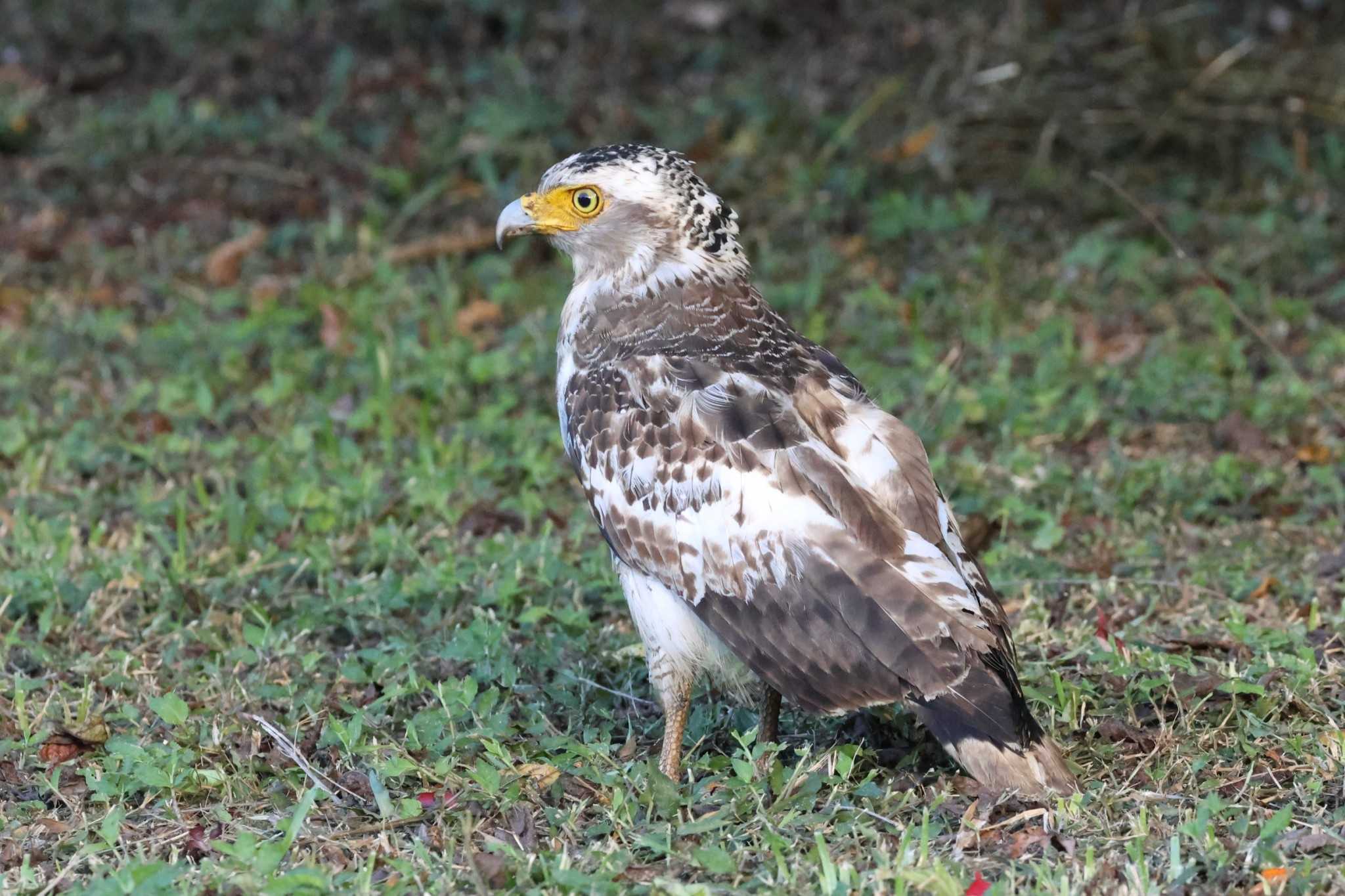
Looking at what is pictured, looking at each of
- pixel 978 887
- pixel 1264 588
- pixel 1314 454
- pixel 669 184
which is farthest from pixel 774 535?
pixel 1314 454

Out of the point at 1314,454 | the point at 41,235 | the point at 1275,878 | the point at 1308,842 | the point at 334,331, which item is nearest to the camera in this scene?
the point at 1275,878

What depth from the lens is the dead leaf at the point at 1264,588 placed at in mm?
5262

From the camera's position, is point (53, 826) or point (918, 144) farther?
point (918, 144)

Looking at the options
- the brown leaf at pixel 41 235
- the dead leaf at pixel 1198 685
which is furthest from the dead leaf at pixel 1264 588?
the brown leaf at pixel 41 235

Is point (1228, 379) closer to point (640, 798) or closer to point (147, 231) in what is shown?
point (640, 798)

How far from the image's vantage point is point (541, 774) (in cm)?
412

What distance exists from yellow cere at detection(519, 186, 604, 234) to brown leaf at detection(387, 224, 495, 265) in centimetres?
337

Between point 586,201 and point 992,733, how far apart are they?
1.82 metres

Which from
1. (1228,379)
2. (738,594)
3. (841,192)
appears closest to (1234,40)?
(841,192)

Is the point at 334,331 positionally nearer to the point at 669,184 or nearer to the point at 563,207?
the point at 563,207

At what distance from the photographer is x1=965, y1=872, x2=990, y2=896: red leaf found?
350 centimetres

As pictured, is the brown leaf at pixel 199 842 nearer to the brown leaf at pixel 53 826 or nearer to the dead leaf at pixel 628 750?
the brown leaf at pixel 53 826

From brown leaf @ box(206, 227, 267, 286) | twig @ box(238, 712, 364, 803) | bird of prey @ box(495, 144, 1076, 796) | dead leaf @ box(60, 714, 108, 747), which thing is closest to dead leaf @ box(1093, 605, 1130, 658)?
bird of prey @ box(495, 144, 1076, 796)

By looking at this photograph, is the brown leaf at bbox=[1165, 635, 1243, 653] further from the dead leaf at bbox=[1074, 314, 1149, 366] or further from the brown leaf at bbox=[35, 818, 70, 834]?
the brown leaf at bbox=[35, 818, 70, 834]
